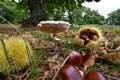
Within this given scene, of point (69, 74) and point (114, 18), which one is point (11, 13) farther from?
point (69, 74)

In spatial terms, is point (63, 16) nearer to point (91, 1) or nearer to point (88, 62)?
point (91, 1)

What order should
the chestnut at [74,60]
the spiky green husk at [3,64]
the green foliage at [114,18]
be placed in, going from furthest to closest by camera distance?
the green foliage at [114,18] < the spiky green husk at [3,64] < the chestnut at [74,60]

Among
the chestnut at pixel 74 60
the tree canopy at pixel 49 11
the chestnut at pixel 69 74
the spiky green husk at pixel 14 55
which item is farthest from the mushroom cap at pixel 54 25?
the tree canopy at pixel 49 11

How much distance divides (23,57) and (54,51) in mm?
551

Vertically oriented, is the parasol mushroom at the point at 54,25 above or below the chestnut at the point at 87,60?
above

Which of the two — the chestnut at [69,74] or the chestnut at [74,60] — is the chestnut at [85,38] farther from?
the chestnut at [69,74]

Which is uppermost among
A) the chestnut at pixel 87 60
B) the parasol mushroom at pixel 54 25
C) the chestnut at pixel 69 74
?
the parasol mushroom at pixel 54 25

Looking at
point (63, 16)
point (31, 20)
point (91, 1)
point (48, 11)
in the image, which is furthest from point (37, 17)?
point (63, 16)

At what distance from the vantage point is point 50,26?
72.1 inches

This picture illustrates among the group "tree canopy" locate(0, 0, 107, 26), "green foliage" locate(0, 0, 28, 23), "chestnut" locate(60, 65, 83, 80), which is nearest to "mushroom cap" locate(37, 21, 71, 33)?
"chestnut" locate(60, 65, 83, 80)

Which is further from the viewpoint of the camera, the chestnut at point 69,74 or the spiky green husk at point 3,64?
the spiky green husk at point 3,64

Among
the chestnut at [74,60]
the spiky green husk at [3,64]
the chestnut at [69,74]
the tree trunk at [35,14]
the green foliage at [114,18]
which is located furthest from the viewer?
the green foliage at [114,18]

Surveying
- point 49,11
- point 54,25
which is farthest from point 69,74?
point 49,11

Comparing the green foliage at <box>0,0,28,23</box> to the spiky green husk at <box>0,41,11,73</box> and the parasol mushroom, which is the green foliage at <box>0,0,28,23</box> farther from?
the spiky green husk at <box>0,41,11,73</box>
